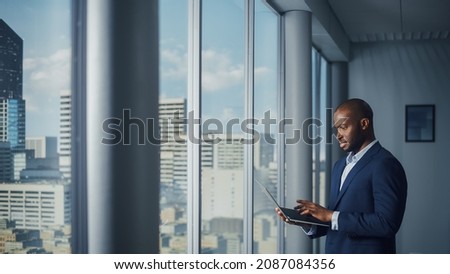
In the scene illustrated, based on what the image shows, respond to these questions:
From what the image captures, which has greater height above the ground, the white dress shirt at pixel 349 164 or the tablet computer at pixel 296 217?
the white dress shirt at pixel 349 164

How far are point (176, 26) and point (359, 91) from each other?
471cm

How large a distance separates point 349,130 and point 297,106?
1901mm

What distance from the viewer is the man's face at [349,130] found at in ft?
6.81

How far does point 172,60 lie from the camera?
2340mm

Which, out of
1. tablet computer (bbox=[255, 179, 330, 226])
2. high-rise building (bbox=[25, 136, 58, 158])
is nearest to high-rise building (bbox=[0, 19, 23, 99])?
high-rise building (bbox=[25, 136, 58, 158])

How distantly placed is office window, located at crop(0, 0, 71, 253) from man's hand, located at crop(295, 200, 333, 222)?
3.08ft

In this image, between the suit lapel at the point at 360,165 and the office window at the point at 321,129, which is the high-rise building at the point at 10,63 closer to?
the suit lapel at the point at 360,165

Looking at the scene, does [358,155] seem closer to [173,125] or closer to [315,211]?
[315,211]

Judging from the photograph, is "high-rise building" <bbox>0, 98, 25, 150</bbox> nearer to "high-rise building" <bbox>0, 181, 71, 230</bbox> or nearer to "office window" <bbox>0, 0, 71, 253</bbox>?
"office window" <bbox>0, 0, 71, 253</bbox>

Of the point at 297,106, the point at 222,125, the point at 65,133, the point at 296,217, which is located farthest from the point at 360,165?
the point at 297,106

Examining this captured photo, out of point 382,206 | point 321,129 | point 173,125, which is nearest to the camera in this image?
point 382,206

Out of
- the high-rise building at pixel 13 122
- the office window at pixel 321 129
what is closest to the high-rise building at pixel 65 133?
the high-rise building at pixel 13 122

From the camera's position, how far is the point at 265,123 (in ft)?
12.3
